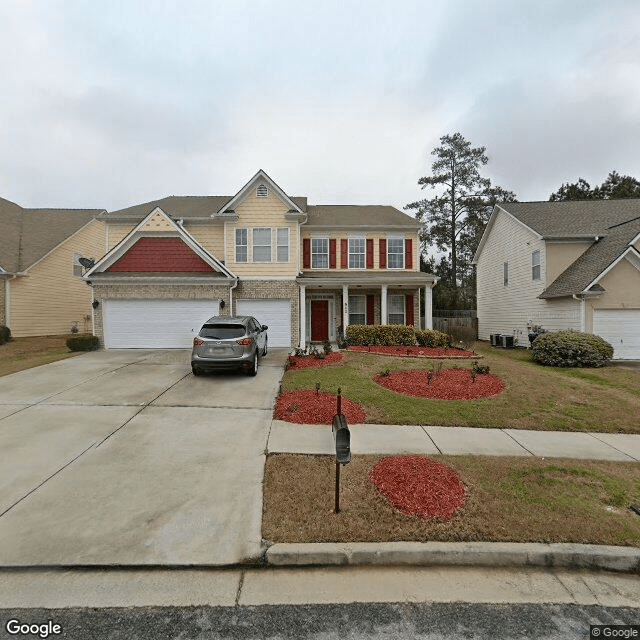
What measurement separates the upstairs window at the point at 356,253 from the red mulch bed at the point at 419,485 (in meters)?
14.4

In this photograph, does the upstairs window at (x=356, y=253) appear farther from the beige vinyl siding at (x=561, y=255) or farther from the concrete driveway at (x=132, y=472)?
the concrete driveway at (x=132, y=472)

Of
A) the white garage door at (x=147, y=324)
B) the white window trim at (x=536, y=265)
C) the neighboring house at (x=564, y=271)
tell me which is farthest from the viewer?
the white window trim at (x=536, y=265)

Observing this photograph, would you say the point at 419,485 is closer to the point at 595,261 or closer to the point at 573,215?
the point at 595,261

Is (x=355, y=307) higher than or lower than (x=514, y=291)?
lower

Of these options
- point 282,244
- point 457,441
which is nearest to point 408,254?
point 282,244

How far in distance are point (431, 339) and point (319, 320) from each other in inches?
249

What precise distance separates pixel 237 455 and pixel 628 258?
1805cm

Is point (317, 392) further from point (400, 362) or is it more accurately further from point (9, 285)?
point (9, 285)

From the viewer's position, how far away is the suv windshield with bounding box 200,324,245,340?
31.1 ft

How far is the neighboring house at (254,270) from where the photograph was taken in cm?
1510

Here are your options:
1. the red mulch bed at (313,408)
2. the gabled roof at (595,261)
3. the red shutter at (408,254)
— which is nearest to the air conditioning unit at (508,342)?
the gabled roof at (595,261)

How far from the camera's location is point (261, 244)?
16.4 metres

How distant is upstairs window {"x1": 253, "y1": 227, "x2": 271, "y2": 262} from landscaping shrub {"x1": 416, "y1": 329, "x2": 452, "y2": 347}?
827 cm

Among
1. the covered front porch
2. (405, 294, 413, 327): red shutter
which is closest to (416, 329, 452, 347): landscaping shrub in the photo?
the covered front porch
